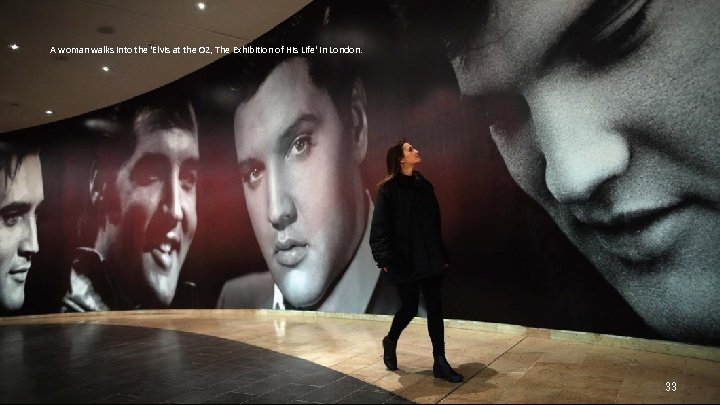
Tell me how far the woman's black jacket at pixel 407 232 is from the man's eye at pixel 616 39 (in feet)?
5.50

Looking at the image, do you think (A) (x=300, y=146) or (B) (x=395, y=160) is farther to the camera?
(A) (x=300, y=146)

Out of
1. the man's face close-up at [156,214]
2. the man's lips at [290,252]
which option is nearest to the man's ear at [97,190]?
the man's face close-up at [156,214]

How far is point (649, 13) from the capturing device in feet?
9.45

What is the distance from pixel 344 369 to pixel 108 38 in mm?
5577

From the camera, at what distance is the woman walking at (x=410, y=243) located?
2.60 metres

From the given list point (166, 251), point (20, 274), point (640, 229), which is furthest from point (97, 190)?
point (640, 229)

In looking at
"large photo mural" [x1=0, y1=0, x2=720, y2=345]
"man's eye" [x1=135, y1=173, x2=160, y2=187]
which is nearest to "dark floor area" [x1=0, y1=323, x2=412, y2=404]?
"large photo mural" [x1=0, y1=0, x2=720, y2=345]

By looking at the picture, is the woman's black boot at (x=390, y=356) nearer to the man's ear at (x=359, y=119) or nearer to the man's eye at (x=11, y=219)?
the man's ear at (x=359, y=119)

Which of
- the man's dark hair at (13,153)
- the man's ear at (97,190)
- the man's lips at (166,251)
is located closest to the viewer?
the man's lips at (166,251)

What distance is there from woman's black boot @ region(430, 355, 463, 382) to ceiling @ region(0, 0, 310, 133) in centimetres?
464

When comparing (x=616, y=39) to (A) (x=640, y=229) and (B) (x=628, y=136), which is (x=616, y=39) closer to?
(B) (x=628, y=136)

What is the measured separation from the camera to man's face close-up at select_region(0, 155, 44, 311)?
8.69 m

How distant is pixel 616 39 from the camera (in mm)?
3043

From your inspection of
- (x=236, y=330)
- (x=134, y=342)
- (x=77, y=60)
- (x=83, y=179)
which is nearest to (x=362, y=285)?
(x=236, y=330)
